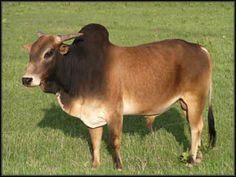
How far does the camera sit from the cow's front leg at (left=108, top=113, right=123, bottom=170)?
655 cm

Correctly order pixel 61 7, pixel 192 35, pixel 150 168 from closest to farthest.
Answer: pixel 150 168 → pixel 192 35 → pixel 61 7

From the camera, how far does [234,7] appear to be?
30.2 metres

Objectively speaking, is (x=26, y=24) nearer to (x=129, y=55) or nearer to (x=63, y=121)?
(x=63, y=121)

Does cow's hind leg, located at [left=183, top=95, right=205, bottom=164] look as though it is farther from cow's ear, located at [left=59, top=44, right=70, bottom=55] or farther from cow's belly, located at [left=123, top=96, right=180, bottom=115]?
cow's ear, located at [left=59, top=44, right=70, bottom=55]

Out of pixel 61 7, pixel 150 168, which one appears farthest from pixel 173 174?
pixel 61 7

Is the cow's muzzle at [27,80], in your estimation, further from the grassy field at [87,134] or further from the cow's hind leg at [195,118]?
the cow's hind leg at [195,118]

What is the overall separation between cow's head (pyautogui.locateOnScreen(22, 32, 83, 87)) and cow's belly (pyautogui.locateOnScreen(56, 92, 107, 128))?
462 mm

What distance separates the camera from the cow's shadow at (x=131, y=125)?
8539 mm

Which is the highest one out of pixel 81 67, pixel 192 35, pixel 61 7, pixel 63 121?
pixel 81 67

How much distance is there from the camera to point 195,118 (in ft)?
23.8

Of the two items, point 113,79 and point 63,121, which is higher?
point 113,79

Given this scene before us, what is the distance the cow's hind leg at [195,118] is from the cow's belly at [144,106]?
0.64ft

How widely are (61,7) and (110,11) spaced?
411 cm

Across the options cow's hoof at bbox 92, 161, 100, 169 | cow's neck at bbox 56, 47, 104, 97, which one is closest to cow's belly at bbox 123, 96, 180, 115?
cow's neck at bbox 56, 47, 104, 97
